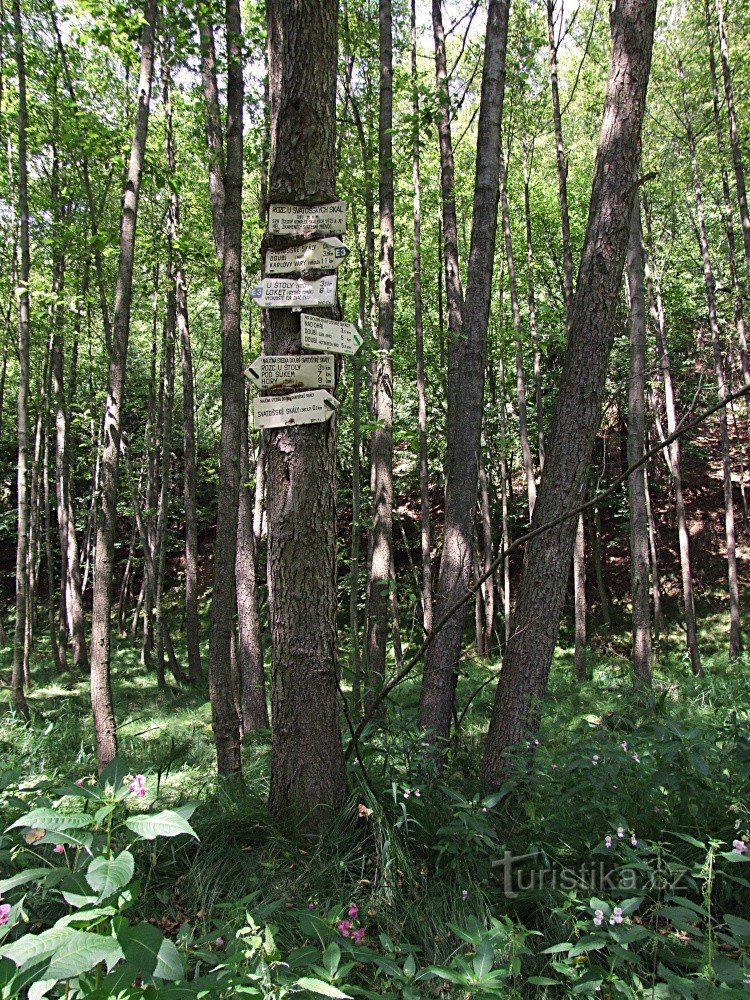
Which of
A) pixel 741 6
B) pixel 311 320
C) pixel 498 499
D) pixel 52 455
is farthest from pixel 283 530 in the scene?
pixel 52 455

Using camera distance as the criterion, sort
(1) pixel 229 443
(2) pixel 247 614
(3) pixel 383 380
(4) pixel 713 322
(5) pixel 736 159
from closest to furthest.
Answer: (1) pixel 229 443 < (3) pixel 383 380 < (2) pixel 247 614 < (5) pixel 736 159 < (4) pixel 713 322

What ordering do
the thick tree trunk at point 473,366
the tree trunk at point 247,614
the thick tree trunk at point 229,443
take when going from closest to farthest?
1. the thick tree trunk at point 229,443
2. the thick tree trunk at point 473,366
3. the tree trunk at point 247,614

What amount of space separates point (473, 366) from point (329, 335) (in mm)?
1946

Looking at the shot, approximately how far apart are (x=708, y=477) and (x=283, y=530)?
1602 centimetres

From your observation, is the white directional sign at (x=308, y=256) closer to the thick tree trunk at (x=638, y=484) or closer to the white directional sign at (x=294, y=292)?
the white directional sign at (x=294, y=292)

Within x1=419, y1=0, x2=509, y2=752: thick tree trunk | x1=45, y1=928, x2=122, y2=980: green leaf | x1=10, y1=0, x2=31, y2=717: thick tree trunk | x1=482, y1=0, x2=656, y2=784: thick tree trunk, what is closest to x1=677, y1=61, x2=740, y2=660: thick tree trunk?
x1=419, y1=0, x2=509, y2=752: thick tree trunk

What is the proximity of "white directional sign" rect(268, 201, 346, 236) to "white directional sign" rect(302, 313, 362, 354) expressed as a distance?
37cm

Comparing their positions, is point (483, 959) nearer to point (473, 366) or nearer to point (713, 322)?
point (473, 366)

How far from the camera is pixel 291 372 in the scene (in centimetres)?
259

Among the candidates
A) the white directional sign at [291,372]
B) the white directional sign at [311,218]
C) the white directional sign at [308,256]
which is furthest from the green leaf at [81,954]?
the white directional sign at [311,218]

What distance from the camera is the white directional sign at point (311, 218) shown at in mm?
2627

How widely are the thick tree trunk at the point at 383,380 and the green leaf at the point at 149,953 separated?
404 centimetres

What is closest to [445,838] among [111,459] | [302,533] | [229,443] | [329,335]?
[302,533]

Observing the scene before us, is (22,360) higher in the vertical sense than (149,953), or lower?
higher
